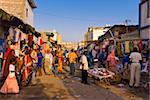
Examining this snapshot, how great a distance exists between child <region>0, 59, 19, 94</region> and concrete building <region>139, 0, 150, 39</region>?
37.4 ft

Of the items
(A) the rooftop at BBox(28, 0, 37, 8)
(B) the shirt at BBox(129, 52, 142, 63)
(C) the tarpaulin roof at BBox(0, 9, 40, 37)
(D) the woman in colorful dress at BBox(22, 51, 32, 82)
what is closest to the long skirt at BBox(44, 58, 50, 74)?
(C) the tarpaulin roof at BBox(0, 9, 40, 37)

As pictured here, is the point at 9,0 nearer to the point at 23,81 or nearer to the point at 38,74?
the point at 38,74

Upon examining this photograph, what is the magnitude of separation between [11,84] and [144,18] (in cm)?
1270

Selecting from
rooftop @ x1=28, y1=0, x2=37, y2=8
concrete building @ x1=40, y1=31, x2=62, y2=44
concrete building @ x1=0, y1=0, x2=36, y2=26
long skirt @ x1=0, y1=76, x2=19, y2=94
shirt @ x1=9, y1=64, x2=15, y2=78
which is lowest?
long skirt @ x1=0, y1=76, x2=19, y2=94

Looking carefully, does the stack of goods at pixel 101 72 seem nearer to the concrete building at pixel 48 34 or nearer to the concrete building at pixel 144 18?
the concrete building at pixel 144 18

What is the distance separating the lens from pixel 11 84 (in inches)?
460

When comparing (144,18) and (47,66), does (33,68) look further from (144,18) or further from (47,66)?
(144,18)

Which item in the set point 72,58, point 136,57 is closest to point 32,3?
point 72,58

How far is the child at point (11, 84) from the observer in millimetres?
11642

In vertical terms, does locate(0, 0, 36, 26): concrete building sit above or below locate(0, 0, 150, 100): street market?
above

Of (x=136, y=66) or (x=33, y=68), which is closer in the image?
(x=136, y=66)

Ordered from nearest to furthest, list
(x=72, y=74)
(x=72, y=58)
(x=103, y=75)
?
(x=103, y=75) → (x=72, y=58) → (x=72, y=74)

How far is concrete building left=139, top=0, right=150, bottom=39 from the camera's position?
2095cm

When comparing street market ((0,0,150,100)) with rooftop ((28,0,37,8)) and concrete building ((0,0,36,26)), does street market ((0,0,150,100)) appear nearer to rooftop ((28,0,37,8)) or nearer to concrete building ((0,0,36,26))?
concrete building ((0,0,36,26))
